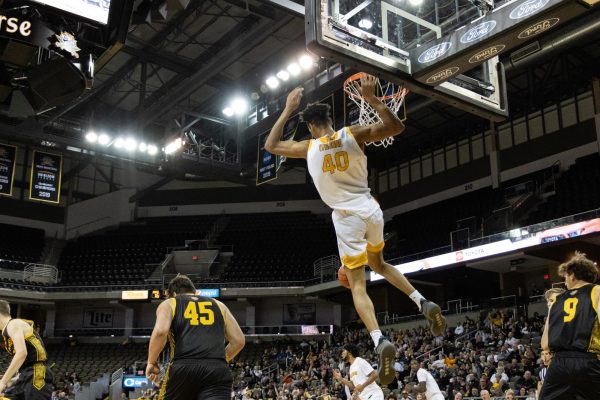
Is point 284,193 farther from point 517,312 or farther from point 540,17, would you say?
point 540,17

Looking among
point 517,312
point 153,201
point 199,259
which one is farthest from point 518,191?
point 153,201

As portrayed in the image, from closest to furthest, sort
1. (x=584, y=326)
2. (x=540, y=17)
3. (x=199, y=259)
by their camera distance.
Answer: (x=584, y=326)
(x=540, y=17)
(x=199, y=259)

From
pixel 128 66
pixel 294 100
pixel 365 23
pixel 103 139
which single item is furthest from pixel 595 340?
pixel 103 139

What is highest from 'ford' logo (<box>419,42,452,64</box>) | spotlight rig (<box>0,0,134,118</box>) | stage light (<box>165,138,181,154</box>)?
stage light (<box>165,138,181,154</box>)

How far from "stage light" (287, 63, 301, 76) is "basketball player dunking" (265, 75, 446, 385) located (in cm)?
1860

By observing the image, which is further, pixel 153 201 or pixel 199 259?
pixel 153 201

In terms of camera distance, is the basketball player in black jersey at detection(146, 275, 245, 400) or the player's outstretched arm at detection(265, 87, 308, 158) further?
the player's outstretched arm at detection(265, 87, 308, 158)

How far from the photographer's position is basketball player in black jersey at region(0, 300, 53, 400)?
7.40 metres

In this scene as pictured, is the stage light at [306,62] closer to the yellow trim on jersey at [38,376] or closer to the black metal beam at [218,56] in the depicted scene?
the black metal beam at [218,56]

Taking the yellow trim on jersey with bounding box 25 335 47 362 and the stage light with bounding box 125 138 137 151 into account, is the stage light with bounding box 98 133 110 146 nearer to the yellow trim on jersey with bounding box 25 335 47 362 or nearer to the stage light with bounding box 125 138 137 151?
the stage light with bounding box 125 138 137 151

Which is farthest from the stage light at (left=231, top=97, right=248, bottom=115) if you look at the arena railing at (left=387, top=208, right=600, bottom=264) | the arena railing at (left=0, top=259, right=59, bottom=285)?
the arena railing at (left=0, top=259, right=59, bottom=285)

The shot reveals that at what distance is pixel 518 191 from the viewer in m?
28.1

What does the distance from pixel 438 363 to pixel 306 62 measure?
11.0m

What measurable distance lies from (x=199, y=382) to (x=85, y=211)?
118ft
